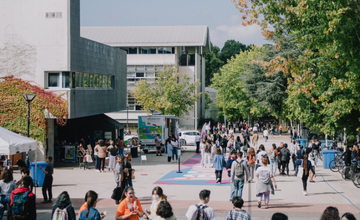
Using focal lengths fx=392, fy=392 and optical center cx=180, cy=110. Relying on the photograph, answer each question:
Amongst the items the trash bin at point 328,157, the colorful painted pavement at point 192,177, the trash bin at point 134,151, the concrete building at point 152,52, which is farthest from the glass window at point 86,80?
the concrete building at point 152,52

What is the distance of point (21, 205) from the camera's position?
806 cm

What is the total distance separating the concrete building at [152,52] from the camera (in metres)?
54.3

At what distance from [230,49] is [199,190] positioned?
107m

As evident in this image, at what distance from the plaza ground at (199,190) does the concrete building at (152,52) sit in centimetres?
3154

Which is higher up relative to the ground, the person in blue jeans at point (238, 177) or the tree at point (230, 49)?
the tree at point (230, 49)

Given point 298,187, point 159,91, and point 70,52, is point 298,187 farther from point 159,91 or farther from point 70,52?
point 159,91

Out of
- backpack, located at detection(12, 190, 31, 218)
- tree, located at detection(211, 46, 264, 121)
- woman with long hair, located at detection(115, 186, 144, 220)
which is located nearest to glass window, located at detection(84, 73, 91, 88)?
backpack, located at detection(12, 190, 31, 218)

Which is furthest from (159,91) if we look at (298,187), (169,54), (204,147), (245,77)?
(298,187)

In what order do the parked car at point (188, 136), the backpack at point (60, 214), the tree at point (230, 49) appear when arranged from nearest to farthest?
the backpack at point (60, 214)
the parked car at point (188, 136)
the tree at point (230, 49)

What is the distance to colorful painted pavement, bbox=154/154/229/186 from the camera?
18.0 m

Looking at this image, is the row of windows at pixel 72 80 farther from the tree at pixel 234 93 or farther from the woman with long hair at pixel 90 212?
the tree at pixel 234 93

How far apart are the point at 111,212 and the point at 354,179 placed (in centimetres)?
1104

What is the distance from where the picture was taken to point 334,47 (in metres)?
13.7

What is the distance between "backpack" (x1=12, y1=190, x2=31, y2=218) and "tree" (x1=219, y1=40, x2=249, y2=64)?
11200cm
